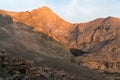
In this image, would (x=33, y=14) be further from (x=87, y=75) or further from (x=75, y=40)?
(x=87, y=75)

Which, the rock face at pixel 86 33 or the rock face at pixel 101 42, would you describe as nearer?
the rock face at pixel 101 42

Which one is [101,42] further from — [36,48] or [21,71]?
[21,71]

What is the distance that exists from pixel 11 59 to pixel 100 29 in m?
123

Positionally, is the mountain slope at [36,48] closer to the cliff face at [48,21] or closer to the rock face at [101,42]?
the rock face at [101,42]

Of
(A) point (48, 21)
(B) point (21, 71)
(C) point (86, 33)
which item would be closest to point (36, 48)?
(B) point (21, 71)

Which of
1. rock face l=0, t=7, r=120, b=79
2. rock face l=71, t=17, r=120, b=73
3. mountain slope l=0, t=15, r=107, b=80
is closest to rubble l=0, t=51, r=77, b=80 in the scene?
mountain slope l=0, t=15, r=107, b=80

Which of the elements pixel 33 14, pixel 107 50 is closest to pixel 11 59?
pixel 107 50

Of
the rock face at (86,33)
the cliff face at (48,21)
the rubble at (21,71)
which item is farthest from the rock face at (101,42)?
the rubble at (21,71)

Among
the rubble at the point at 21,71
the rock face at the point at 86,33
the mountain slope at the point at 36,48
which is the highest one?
the rock face at the point at 86,33

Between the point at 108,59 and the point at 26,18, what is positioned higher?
the point at 26,18

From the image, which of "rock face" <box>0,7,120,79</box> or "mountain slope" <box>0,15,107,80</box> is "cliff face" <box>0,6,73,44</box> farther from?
"mountain slope" <box>0,15,107,80</box>

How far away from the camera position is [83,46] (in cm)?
15350

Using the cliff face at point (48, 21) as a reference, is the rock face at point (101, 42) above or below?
below

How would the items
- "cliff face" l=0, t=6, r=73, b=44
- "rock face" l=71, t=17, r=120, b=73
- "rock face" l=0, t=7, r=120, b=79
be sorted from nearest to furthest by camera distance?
"rock face" l=71, t=17, r=120, b=73 → "rock face" l=0, t=7, r=120, b=79 → "cliff face" l=0, t=6, r=73, b=44
